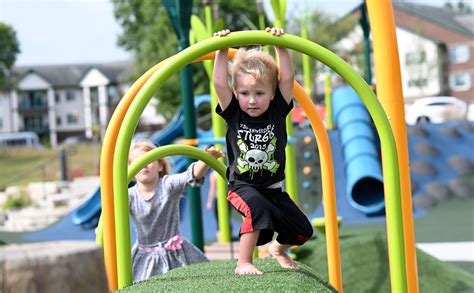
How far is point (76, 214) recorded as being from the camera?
13961 millimetres

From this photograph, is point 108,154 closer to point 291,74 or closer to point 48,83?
point 291,74

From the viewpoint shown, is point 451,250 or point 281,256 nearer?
point 281,256

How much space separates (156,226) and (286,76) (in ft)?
5.49

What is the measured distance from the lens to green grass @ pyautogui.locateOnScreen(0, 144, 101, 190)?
35162 millimetres

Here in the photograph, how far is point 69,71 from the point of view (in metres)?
81.6

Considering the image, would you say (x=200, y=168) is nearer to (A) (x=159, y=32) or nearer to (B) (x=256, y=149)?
(B) (x=256, y=149)

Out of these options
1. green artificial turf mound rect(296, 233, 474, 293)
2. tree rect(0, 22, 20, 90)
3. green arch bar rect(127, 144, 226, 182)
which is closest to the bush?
green artificial turf mound rect(296, 233, 474, 293)

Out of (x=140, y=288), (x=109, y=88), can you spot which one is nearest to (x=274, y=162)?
(x=140, y=288)

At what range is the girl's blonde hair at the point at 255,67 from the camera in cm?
318

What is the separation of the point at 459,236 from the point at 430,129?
23.1 ft

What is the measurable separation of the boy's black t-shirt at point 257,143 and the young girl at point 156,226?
1.35 metres

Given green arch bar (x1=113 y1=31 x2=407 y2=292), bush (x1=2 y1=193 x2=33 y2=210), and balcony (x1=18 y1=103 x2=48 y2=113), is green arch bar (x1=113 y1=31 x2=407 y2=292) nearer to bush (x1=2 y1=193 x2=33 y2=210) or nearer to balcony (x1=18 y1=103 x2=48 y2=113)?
bush (x1=2 y1=193 x2=33 y2=210)

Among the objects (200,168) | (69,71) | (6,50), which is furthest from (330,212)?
(69,71)

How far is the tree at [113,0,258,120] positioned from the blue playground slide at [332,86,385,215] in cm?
2202
